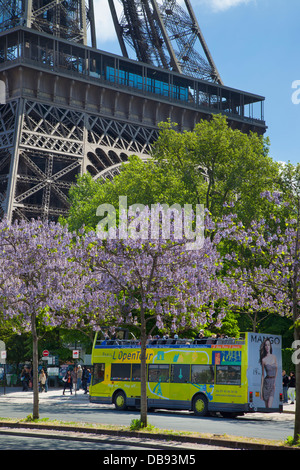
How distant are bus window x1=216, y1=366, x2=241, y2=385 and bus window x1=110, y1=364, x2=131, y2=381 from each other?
5.68m

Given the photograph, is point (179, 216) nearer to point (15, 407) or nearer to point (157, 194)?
point (15, 407)

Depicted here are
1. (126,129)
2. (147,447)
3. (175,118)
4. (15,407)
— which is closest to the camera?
(147,447)

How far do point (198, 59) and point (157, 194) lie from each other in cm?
5212

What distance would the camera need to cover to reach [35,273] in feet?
88.8

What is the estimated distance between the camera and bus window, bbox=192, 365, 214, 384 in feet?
105

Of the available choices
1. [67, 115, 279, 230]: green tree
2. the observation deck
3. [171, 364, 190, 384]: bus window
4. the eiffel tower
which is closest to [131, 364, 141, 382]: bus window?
[171, 364, 190, 384]: bus window

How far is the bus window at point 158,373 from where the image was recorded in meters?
34.2

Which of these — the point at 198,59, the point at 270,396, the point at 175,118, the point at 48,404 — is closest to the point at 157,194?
the point at 48,404

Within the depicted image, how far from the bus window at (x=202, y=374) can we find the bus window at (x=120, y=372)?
13.5 feet

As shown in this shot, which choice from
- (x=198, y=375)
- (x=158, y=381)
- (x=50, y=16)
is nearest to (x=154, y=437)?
(x=198, y=375)

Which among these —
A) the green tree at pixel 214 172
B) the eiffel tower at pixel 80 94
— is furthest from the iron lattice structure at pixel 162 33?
the green tree at pixel 214 172

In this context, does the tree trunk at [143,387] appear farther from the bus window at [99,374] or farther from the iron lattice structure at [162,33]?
the iron lattice structure at [162,33]

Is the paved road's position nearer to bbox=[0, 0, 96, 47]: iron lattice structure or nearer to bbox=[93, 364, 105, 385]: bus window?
bbox=[93, 364, 105, 385]: bus window

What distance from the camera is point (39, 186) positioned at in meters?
68.6
